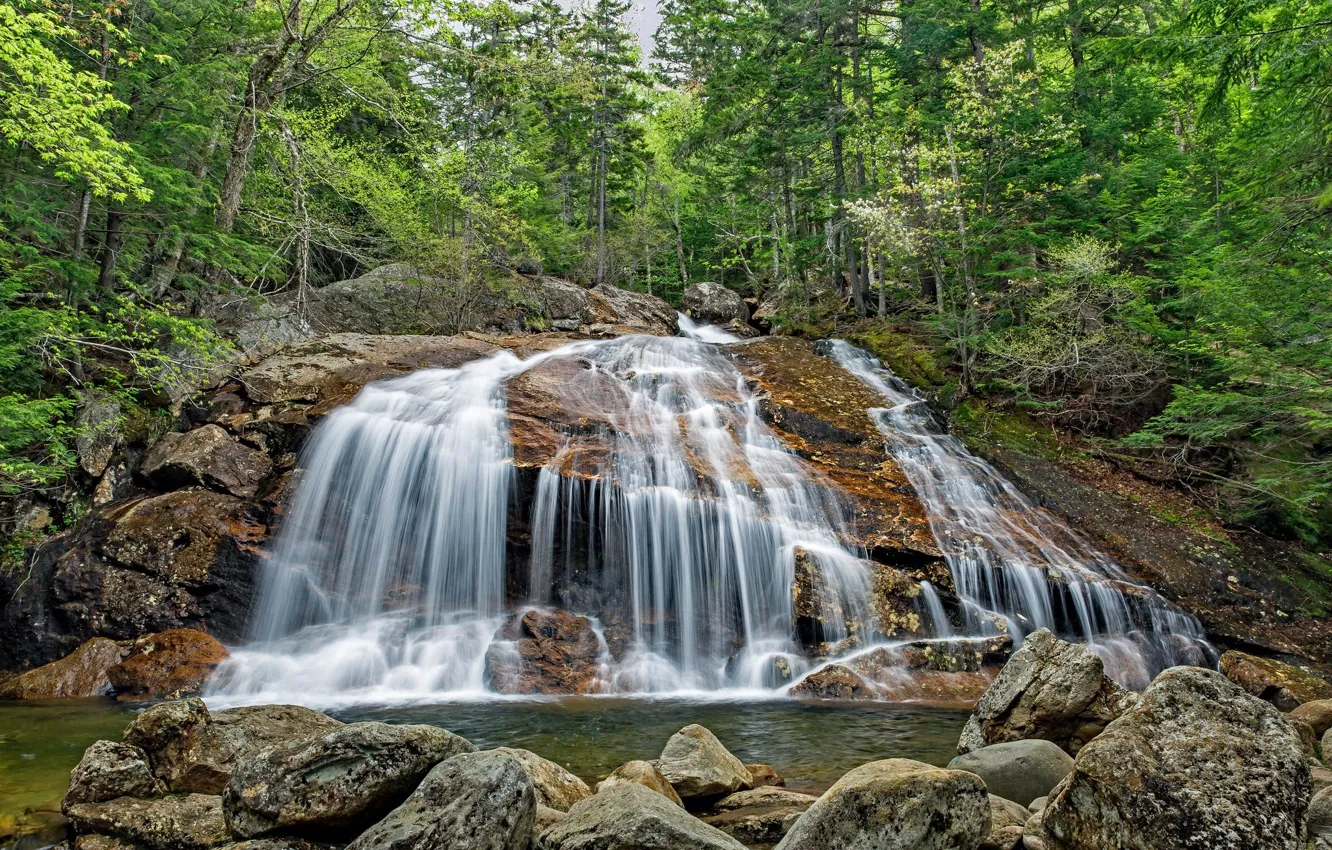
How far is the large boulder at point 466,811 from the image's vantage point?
2879 millimetres

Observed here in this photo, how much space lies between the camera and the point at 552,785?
13.5 feet

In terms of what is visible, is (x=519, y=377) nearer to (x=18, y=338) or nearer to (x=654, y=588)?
(x=654, y=588)

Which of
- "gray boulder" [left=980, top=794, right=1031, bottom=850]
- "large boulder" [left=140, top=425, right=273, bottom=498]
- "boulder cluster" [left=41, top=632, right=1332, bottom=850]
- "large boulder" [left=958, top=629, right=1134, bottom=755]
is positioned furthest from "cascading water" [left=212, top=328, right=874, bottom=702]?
"gray boulder" [left=980, top=794, right=1031, bottom=850]

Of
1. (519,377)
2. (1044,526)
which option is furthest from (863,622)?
(519,377)

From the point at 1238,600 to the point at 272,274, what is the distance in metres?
17.7

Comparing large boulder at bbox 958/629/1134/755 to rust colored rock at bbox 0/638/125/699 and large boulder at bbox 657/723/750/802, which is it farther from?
rust colored rock at bbox 0/638/125/699

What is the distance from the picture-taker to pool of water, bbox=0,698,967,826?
5.34 meters

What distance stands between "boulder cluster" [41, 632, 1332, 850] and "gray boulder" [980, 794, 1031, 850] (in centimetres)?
1

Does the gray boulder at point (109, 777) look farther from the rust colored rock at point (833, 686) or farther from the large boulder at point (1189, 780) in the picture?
the rust colored rock at point (833, 686)

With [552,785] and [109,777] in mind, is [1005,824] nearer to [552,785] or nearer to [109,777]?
[552,785]

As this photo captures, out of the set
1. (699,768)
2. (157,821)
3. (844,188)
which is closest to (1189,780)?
(699,768)

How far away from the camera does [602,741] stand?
6176 millimetres

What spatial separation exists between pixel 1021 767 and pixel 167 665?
923 centimetres

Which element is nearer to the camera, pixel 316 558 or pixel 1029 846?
pixel 1029 846
